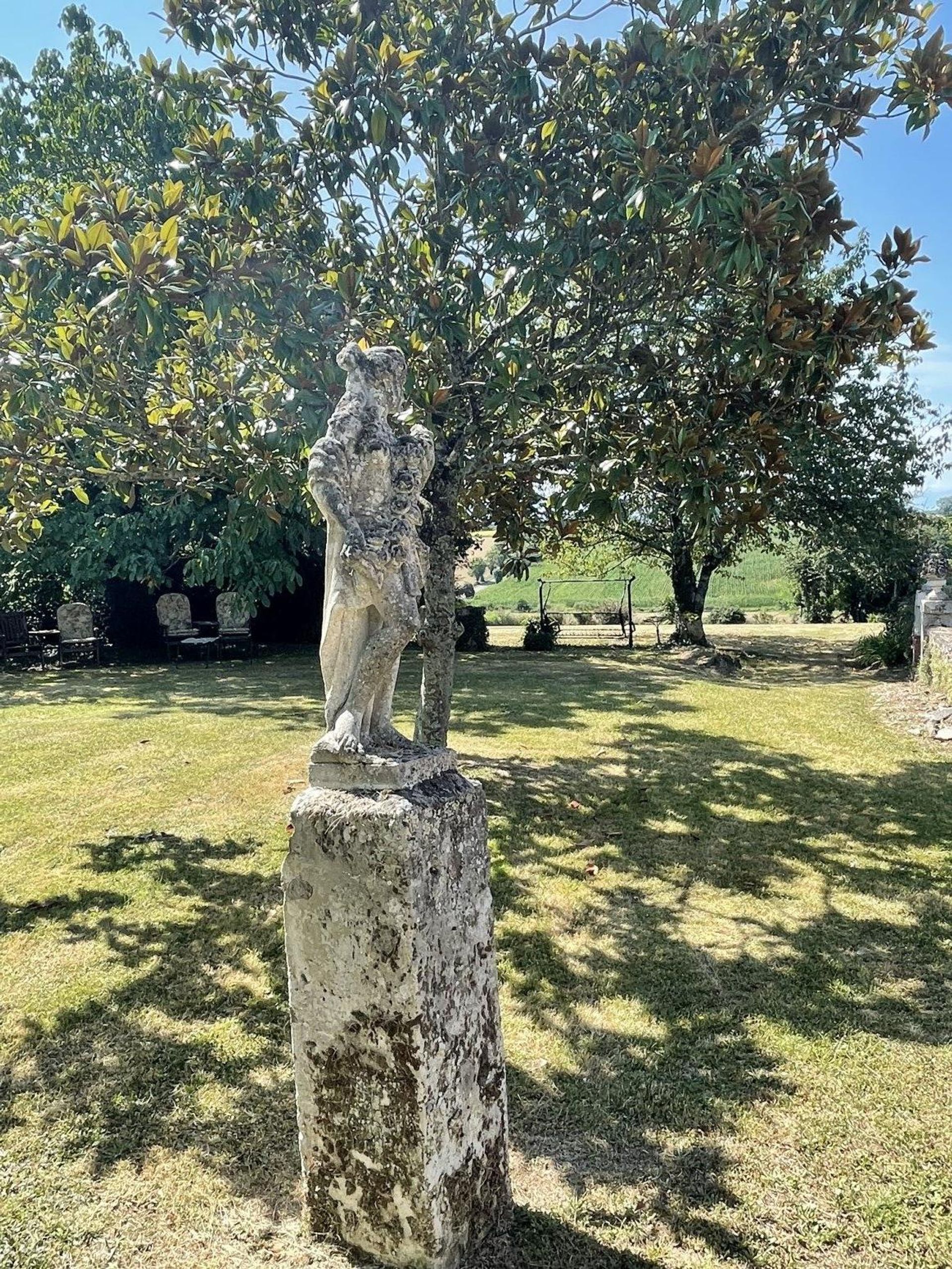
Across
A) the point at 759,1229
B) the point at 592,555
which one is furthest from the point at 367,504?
the point at 592,555

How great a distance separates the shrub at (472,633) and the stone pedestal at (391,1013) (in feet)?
60.6

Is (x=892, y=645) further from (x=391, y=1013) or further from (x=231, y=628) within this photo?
(x=391, y=1013)

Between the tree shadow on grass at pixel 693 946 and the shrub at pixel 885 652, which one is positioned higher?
the shrub at pixel 885 652

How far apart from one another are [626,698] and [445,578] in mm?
7164

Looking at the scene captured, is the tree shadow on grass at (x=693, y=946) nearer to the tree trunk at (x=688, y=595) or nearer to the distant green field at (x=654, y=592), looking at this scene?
the tree trunk at (x=688, y=595)

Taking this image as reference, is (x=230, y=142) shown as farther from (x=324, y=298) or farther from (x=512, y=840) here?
(x=512, y=840)

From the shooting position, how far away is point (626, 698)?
13641mm

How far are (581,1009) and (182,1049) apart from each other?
6.61ft

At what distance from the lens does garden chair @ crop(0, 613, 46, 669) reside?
18.3m

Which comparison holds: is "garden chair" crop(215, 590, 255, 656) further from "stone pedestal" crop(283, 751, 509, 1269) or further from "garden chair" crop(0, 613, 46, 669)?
"stone pedestal" crop(283, 751, 509, 1269)

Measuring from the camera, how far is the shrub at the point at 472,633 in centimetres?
2153

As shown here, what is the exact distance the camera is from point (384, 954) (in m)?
2.65

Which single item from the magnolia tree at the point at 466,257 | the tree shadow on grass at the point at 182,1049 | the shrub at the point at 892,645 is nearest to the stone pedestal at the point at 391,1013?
the tree shadow on grass at the point at 182,1049

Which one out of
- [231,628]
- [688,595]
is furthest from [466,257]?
[688,595]
